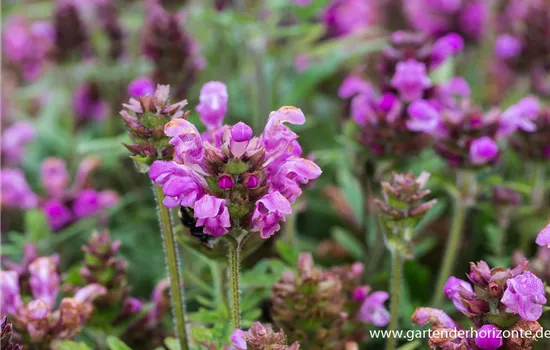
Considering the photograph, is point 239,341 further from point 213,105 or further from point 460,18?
point 460,18

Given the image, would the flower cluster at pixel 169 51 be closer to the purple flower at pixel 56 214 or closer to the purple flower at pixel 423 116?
the purple flower at pixel 56 214

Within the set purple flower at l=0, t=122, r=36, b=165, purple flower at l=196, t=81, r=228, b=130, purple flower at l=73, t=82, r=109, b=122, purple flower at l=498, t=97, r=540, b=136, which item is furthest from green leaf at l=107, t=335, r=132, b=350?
purple flower at l=73, t=82, r=109, b=122

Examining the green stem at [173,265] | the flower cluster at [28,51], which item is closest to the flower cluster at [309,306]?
the green stem at [173,265]

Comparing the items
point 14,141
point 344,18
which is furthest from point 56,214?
point 344,18

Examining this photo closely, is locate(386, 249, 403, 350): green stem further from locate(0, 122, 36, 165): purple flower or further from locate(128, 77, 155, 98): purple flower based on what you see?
locate(0, 122, 36, 165): purple flower

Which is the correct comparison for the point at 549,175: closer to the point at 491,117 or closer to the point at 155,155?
the point at 491,117

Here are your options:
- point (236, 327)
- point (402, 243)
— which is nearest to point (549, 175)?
point (402, 243)
